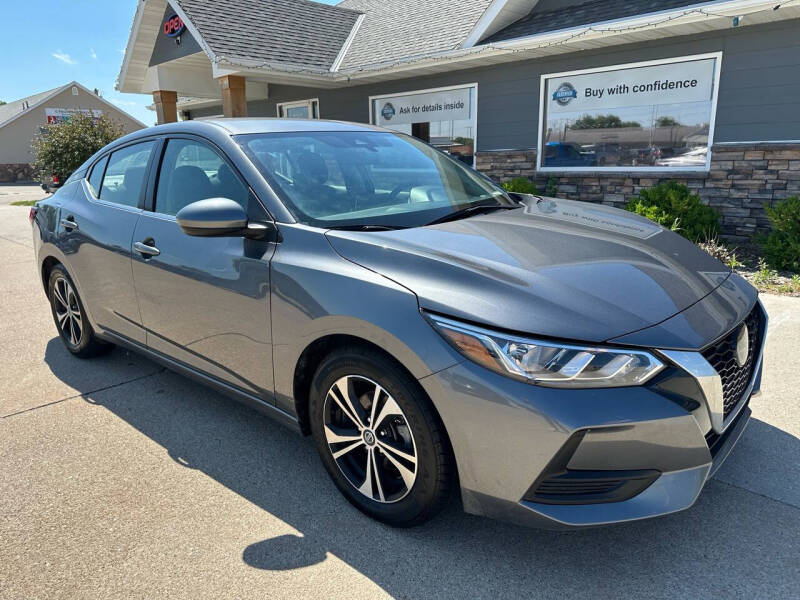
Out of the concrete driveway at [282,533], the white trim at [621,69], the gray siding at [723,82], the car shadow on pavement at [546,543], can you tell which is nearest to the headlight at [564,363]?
the car shadow on pavement at [546,543]

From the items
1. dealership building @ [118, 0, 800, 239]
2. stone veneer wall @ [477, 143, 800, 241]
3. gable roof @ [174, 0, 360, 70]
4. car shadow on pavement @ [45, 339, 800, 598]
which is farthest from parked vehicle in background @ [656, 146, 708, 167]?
gable roof @ [174, 0, 360, 70]

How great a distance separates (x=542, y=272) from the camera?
2.20m

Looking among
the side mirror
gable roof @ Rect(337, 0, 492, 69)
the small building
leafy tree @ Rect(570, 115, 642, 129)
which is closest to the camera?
the side mirror

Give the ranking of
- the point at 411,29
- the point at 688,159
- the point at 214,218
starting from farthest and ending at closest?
the point at 411,29 < the point at 688,159 < the point at 214,218

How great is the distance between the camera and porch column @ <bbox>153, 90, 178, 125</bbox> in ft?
48.4

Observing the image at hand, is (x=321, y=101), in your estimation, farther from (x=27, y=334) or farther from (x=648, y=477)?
(x=648, y=477)

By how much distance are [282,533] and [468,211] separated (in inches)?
68.9

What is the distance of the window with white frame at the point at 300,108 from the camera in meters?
14.2

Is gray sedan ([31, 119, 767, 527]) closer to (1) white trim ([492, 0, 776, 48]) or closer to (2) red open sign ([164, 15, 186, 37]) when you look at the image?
(1) white trim ([492, 0, 776, 48])

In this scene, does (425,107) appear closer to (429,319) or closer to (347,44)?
(347,44)

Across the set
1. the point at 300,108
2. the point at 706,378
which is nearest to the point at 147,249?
the point at 706,378

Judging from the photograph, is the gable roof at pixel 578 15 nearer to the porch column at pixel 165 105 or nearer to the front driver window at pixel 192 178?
the front driver window at pixel 192 178

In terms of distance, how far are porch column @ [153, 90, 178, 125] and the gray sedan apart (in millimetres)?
12526

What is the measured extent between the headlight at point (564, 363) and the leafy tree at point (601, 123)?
8.15 meters
